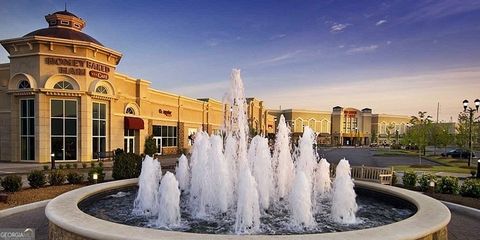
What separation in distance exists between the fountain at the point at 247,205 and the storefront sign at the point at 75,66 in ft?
65.5

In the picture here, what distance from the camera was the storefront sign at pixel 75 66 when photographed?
29188 millimetres

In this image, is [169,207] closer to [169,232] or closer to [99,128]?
[169,232]

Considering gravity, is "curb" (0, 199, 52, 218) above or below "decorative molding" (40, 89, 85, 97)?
below

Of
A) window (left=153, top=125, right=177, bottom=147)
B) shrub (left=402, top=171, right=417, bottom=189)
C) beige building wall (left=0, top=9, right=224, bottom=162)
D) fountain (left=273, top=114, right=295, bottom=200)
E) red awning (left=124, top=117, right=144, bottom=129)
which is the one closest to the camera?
fountain (left=273, top=114, right=295, bottom=200)

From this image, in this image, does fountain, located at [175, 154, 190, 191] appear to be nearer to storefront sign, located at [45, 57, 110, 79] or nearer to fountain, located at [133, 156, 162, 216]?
fountain, located at [133, 156, 162, 216]

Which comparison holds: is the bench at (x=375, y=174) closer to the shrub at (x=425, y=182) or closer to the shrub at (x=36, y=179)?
the shrub at (x=425, y=182)

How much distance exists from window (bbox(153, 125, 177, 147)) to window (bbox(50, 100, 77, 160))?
11919 mm

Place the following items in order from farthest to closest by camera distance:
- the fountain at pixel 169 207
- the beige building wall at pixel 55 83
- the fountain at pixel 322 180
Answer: the beige building wall at pixel 55 83 < the fountain at pixel 322 180 < the fountain at pixel 169 207

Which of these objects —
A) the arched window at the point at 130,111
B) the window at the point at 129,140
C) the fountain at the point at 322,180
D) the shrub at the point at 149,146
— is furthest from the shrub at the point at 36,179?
the shrub at the point at 149,146

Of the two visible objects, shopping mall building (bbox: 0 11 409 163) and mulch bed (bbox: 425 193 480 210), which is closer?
mulch bed (bbox: 425 193 480 210)

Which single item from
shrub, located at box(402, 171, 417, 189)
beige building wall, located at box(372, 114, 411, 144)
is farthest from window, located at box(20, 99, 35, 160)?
beige building wall, located at box(372, 114, 411, 144)

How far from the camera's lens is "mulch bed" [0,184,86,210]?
39.6 feet

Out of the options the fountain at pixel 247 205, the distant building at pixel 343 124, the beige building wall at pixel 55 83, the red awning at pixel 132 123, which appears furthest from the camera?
the distant building at pixel 343 124

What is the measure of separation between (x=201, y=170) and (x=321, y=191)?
196 inches
